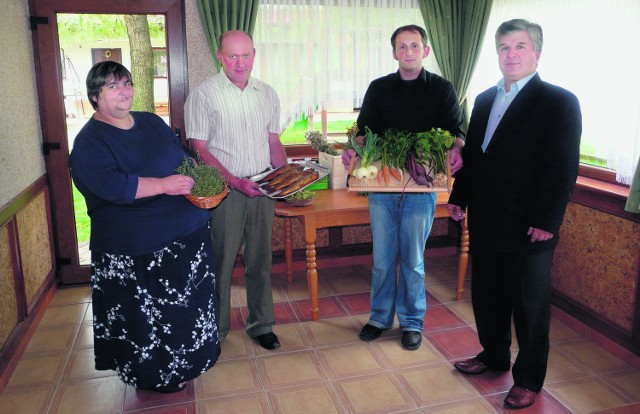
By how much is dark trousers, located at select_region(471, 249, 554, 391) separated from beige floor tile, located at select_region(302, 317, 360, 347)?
2.90 ft

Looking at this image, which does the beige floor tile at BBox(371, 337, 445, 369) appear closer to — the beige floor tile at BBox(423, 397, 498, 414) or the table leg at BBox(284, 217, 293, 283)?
the beige floor tile at BBox(423, 397, 498, 414)

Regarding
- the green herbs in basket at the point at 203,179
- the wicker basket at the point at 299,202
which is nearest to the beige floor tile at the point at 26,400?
the green herbs in basket at the point at 203,179

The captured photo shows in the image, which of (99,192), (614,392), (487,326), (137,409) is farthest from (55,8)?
(614,392)

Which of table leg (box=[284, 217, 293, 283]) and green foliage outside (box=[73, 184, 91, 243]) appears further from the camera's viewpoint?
green foliage outside (box=[73, 184, 91, 243])

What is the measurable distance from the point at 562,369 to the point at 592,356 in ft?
0.96

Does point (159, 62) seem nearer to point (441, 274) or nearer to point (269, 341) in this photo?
point (269, 341)

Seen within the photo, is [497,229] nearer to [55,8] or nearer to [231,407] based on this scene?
[231,407]

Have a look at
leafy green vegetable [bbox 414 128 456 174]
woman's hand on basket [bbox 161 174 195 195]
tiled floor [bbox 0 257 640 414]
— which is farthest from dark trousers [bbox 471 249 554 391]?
woman's hand on basket [bbox 161 174 195 195]

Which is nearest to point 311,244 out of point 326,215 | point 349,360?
point 326,215

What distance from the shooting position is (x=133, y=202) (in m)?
2.40

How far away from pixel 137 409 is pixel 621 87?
10.6 ft

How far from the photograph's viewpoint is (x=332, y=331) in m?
3.54

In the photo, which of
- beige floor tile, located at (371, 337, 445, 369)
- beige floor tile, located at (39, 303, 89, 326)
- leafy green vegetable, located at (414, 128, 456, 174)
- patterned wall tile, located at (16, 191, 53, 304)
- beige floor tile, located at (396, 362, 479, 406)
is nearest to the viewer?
beige floor tile, located at (396, 362, 479, 406)

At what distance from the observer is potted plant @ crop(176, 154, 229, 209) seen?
246 centimetres
